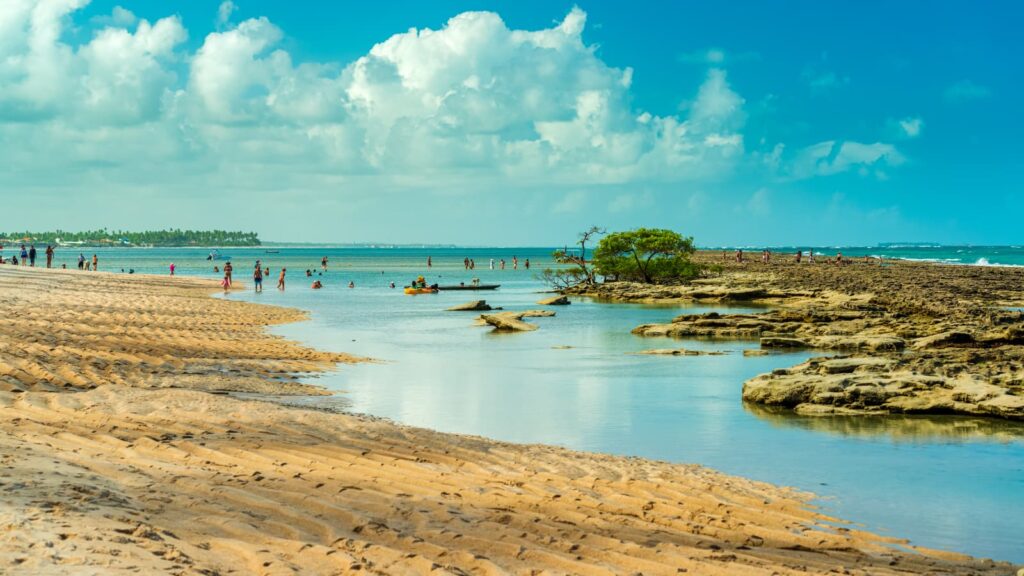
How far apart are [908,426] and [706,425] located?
3822mm

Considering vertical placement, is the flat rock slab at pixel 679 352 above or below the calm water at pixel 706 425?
above

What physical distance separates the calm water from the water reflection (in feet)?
0.13

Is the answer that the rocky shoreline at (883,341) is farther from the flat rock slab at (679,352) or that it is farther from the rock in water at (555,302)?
the rock in water at (555,302)

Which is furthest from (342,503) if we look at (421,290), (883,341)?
(421,290)

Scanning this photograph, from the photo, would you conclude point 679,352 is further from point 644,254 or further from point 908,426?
point 644,254

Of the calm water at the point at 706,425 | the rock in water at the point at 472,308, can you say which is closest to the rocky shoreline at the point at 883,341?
the calm water at the point at 706,425

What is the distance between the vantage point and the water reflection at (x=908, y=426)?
1619cm

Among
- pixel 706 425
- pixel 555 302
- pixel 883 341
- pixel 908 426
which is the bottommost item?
pixel 706 425

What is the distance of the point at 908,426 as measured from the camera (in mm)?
17156

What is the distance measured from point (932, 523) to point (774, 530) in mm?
2448

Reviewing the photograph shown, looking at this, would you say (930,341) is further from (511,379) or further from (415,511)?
(415,511)

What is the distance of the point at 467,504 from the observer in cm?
975

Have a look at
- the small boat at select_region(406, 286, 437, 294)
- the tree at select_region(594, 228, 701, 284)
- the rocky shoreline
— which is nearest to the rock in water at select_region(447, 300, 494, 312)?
the rocky shoreline

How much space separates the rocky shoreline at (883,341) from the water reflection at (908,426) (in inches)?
13.9
